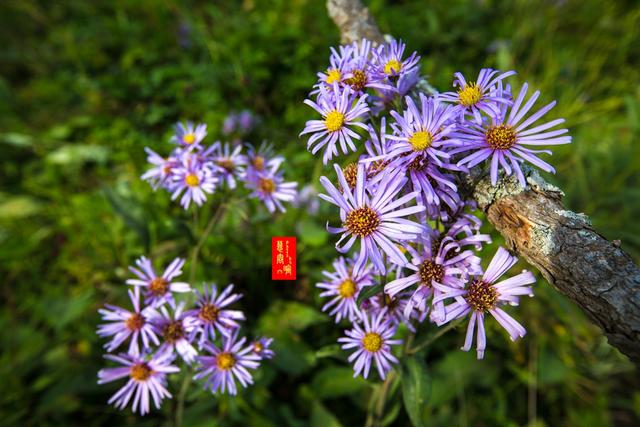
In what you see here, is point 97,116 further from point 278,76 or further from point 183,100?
point 278,76

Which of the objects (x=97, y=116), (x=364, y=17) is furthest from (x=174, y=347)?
(x=97, y=116)

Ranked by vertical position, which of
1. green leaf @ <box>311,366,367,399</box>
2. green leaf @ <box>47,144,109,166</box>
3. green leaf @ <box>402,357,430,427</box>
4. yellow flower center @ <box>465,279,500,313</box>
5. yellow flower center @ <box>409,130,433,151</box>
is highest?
green leaf @ <box>47,144,109,166</box>

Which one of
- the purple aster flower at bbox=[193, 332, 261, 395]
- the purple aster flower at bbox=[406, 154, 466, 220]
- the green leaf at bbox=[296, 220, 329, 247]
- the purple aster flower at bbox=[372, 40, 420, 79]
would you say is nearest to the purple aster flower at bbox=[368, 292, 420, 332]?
the purple aster flower at bbox=[406, 154, 466, 220]

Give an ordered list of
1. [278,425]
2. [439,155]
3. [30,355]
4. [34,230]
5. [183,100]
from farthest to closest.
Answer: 1. [183,100]
2. [34,230]
3. [30,355]
4. [278,425]
5. [439,155]

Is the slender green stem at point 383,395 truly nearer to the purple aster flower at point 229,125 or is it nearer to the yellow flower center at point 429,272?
the yellow flower center at point 429,272

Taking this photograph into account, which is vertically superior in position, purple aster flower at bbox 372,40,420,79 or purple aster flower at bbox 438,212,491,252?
purple aster flower at bbox 372,40,420,79

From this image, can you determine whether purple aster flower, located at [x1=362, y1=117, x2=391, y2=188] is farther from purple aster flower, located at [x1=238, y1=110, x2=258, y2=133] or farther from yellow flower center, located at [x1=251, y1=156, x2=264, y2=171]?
purple aster flower, located at [x1=238, y1=110, x2=258, y2=133]
